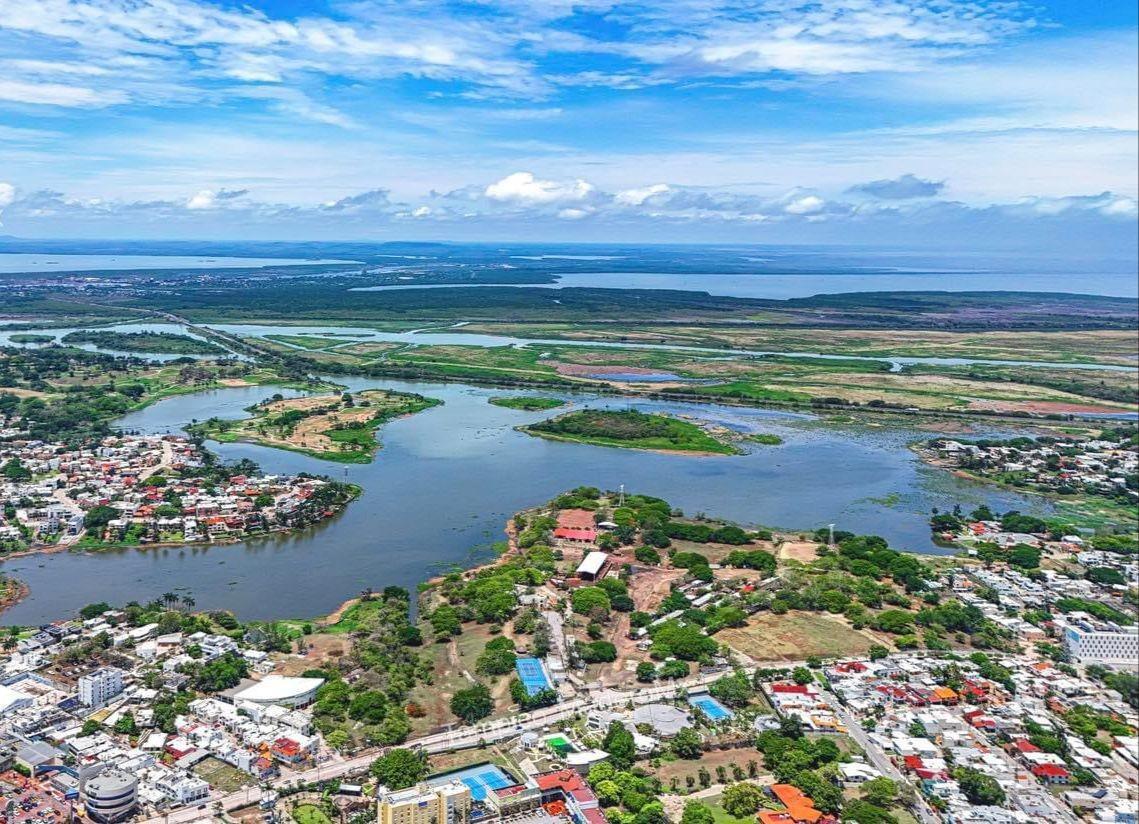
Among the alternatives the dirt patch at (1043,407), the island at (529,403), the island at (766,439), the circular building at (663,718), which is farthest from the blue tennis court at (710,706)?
the dirt patch at (1043,407)

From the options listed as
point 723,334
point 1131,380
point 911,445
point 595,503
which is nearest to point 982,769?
point 595,503

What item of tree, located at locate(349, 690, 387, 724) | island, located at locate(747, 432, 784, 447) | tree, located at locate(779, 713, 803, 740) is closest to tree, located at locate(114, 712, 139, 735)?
tree, located at locate(349, 690, 387, 724)

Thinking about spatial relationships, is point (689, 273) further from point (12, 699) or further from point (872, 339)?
point (12, 699)

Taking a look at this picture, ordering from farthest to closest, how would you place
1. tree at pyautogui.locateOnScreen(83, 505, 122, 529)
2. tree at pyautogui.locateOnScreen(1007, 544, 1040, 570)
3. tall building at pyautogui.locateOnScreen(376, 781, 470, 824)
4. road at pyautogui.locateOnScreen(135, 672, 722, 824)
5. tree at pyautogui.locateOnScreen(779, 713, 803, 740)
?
tree at pyautogui.locateOnScreen(83, 505, 122, 529)
tree at pyautogui.locateOnScreen(1007, 544, 1040, 570)
tree at pyautogui.locateOnScreen(779, 713, 803, 740)
road at pyautogui.locateOnScreen(135, 672, 722, 824)
tall building at pyautogui.locateOnScreen(376, 781, 470, 824)

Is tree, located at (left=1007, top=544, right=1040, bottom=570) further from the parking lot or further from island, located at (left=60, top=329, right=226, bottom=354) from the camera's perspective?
island, located at (left=60, top=329, right=226, bottom=354)

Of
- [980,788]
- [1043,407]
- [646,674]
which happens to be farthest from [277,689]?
[1043,407]

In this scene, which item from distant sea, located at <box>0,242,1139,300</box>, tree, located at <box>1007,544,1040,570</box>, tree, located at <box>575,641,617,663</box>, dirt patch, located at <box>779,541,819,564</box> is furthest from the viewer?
distant sea, located at <box>0,242,1139,300</box>
